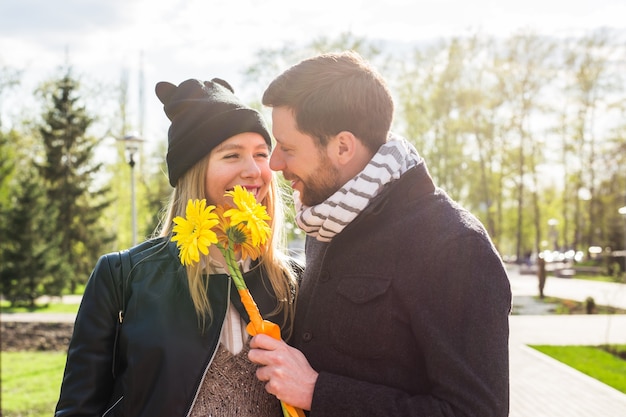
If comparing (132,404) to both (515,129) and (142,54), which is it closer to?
(515,129)

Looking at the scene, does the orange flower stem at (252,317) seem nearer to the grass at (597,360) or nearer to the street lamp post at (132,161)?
the grass at (597,360)

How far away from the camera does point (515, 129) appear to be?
37.5 m

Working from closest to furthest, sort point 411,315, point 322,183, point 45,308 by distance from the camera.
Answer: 1. point 411,315
2. point 322,183
3. point 45,308

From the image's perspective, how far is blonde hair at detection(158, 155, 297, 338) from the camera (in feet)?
7.39

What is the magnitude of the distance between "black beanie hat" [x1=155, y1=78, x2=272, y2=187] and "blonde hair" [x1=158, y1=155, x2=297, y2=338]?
0.16 feet

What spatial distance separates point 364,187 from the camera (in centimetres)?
181

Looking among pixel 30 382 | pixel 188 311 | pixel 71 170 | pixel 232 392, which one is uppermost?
pixel 71 170

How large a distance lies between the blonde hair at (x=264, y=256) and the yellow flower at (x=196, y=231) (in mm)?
446

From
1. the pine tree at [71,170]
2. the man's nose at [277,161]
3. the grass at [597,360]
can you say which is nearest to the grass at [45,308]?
the pine tree at [71,170]

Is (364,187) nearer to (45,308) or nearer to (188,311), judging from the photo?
(188,311)

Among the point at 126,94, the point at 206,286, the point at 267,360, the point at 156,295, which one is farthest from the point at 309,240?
the point at 126,94

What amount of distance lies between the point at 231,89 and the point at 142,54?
44548 millimetres

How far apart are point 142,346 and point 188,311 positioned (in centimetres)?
20

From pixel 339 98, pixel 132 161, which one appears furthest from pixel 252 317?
pixel 132 161
